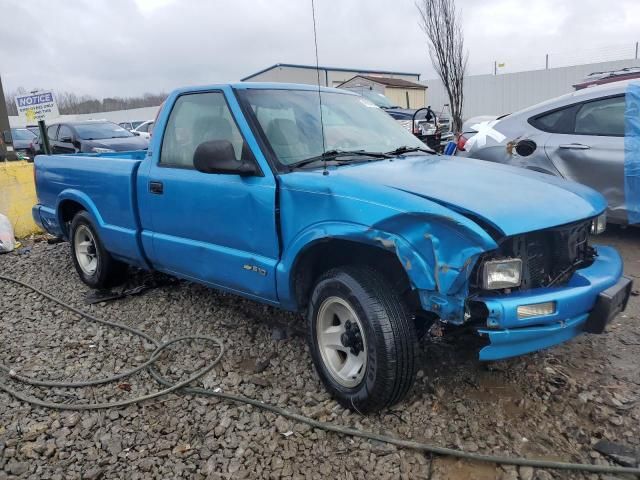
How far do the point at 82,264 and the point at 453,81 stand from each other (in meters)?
10.7

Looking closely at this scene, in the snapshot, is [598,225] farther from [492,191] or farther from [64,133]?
[64,133]

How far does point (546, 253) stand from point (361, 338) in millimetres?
1042

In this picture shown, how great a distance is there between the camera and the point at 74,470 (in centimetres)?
256

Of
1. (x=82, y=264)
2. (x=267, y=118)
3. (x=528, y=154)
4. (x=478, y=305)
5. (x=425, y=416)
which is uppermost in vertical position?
(x=267, y=118)

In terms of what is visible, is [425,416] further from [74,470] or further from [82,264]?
[82,264]

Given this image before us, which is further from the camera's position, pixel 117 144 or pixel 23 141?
pixel 23 141

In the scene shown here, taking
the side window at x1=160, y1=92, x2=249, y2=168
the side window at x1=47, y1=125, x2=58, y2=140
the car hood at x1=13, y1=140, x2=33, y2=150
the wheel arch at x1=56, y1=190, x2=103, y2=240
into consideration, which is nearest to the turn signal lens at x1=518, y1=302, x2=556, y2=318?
the side window at x1=160, y1=92, x2=249, y2=168

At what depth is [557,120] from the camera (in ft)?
17.6

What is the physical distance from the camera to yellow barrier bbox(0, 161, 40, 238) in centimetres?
721

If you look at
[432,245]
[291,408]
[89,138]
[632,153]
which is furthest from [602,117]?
[89,138]

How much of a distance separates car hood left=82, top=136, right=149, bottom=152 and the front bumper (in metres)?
12.2

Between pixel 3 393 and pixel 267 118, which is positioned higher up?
pixel 267 118

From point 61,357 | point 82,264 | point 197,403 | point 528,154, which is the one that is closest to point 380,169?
point 197,403

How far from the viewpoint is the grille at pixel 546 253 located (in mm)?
2537
